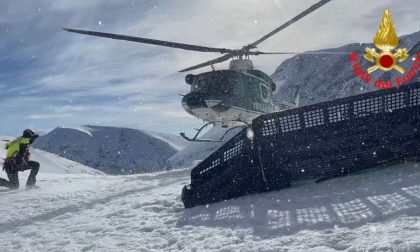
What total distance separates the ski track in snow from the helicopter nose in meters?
6.96

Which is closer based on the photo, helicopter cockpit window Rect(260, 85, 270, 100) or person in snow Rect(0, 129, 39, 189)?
person in snow Rect(0, 129, 39, 189)

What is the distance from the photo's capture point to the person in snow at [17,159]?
9.87m

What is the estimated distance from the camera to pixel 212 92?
13594mm

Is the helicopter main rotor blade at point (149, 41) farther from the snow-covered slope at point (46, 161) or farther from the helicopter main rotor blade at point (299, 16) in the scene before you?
the snow-covered slope at point (46, 161)

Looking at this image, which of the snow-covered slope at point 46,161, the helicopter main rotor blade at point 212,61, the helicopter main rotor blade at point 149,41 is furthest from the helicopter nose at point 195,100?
the snow-covered slope at point 46,161

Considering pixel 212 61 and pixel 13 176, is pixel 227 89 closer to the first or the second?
pixel 212 61

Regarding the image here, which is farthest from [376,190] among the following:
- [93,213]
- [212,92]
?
[212,92]

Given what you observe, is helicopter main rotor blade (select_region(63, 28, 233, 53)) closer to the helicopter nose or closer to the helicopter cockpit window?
the helicopter nose

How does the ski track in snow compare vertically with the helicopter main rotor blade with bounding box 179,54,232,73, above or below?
below

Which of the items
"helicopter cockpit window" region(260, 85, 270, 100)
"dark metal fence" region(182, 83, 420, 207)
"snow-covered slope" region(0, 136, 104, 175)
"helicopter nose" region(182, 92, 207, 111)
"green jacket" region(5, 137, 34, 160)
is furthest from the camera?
"snow-covered slope" region(0, 136, 104, 175)

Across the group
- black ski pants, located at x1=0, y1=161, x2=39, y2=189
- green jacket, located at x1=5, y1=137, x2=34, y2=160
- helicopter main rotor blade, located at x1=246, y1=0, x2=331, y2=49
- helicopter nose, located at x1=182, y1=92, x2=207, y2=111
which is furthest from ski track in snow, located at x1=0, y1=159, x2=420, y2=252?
helicopter nose, located at x1=182, y1=92, x2=207, y2=111

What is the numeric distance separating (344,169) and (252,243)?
2578mm

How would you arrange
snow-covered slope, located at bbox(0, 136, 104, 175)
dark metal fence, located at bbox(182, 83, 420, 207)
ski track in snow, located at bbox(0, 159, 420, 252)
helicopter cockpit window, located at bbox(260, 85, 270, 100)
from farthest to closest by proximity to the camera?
snow-covered slope, located at bbox(0, 136, 104, 175) < helicopter cockpit window, located at bbox(260, 85, 270, 100) < dark metal fence, located at bbox(182, 83, 420, 207) < ski track in snow, located at bbox(0, 159, 420, 252)

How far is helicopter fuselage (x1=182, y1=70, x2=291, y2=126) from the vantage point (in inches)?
536
